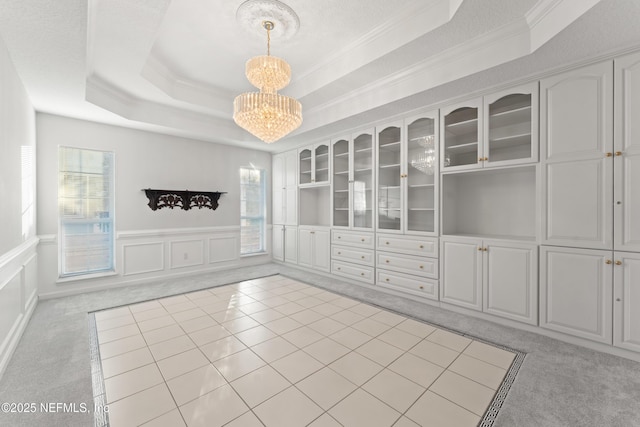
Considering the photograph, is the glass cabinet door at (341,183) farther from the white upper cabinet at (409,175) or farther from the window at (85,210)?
the window at (85,210)

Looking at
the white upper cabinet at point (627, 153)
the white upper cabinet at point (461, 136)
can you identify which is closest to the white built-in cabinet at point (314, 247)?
the white upper cabinet at point (461, 136)

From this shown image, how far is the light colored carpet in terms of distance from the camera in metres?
1.70

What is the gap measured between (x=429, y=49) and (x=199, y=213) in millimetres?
4637

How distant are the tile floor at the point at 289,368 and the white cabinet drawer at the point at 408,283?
66cm

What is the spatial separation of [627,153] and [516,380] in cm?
212

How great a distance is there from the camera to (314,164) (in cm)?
538

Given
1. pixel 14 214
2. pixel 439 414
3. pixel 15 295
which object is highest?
pixel 14 214

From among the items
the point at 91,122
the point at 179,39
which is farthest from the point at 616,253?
the point at 91,122

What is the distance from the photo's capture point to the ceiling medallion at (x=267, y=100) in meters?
2.64

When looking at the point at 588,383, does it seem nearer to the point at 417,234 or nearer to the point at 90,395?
the point at 417,234

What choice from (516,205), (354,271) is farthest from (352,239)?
(516,205)

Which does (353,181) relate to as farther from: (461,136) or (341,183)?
(461,136)

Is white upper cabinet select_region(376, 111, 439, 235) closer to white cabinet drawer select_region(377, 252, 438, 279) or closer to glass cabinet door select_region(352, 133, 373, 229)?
glass cabinet door select_region(352, 133, 373, 229)

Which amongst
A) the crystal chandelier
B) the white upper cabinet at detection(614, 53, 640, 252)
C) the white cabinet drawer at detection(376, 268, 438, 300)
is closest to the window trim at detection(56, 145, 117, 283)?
the crystal chandelier
